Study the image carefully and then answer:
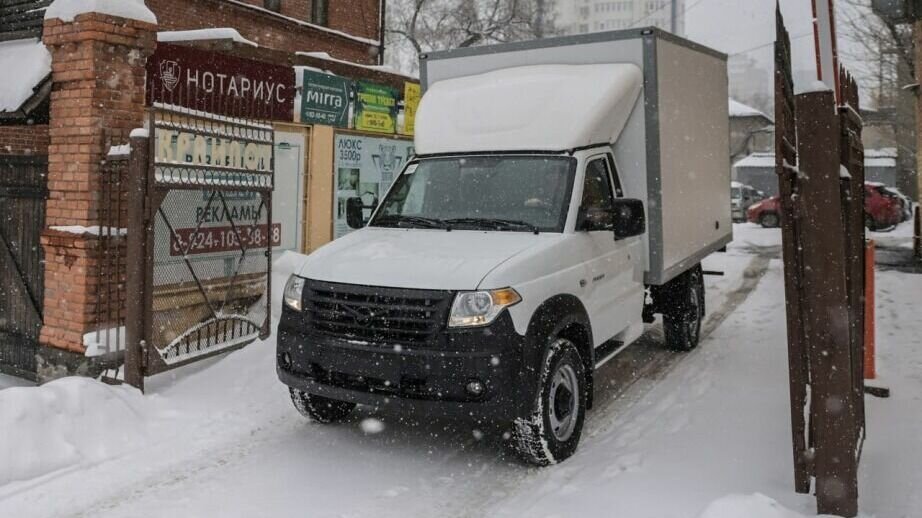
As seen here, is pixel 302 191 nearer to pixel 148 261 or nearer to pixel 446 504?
pixel 148 261

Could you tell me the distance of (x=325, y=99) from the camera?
11445 mm

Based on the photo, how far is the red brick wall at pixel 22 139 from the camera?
909cm

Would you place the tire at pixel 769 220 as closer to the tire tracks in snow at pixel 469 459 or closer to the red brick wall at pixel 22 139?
the tire tracks in snow at pixel 469 459

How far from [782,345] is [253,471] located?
619 centimetres

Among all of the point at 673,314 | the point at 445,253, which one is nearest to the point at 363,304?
the point at 445,253

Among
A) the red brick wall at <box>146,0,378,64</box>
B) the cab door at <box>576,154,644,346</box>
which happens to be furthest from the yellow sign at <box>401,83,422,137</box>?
the cab door at <box>576,154,644,346</box>

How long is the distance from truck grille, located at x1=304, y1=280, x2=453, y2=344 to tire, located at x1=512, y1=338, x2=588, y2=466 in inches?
31.9

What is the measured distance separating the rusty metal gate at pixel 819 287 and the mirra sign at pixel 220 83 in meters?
6.71

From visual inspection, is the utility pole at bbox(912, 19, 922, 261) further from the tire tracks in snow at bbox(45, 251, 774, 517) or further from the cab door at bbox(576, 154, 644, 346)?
the cab door at bbox(576, 154, 644, 346)

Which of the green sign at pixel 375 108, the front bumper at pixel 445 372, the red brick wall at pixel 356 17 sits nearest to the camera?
the front bumper at pixel 445 372

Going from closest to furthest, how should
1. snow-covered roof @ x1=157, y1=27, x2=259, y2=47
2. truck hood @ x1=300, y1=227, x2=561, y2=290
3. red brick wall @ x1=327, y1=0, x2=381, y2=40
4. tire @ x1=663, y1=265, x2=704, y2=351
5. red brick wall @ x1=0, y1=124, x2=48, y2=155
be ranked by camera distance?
truck hood @ x1=300, y1=227, x2=561, y2=290
tire @ x1=663, y1=265, x2=704, y2=351
snow-covered roof @ x1=157, y1=27, x2=259, y2=47
red brick wall @ x1=0, y1=124, x2=48, y2=155
red brick wall @ x1=327, y1=0, x2=381, y2=40

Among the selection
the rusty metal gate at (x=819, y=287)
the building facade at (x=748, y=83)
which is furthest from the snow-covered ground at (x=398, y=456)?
the building facade at (x=748, y=83)

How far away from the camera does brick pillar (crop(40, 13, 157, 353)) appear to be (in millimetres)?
6684

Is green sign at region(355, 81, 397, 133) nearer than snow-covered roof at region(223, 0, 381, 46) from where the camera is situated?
Yes
